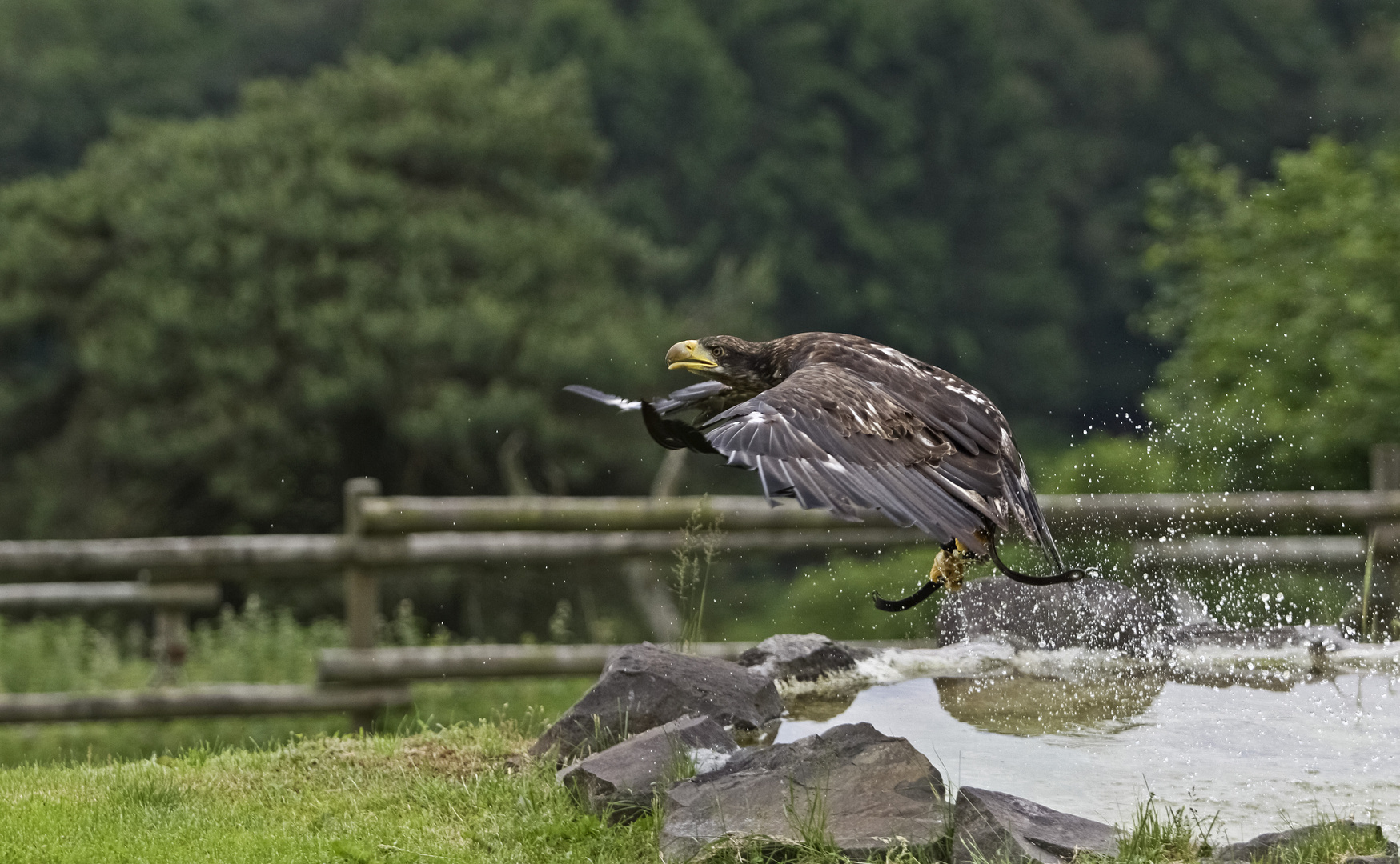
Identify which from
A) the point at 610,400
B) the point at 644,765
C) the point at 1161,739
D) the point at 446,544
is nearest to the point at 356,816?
the point at 644,765

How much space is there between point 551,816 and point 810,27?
21.2 m

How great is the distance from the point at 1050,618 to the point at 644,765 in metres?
1.98

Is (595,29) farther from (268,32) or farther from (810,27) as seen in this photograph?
(268,32)

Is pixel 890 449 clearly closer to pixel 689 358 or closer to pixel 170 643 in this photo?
pixel 689 358

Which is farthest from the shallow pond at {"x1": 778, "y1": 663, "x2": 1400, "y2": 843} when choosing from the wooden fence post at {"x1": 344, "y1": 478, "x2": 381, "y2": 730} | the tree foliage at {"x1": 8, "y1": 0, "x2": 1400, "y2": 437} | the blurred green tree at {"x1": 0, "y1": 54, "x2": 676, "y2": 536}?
the tree foliage at {"x1": 8, "y1": 0, "x2": 1400, "y2": 437}

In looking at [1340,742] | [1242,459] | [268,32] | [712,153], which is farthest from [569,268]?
[1340,742]

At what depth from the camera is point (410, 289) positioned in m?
16.0

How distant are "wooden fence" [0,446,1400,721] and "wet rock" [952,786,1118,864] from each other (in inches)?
116

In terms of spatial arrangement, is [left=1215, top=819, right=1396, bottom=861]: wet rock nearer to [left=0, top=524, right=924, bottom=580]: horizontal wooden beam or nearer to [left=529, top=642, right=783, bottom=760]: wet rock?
[left=529, top=642, right=783, bottom=760]: wet rock

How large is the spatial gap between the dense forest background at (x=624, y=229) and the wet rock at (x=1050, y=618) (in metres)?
5.67

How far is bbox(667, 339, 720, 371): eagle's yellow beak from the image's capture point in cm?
467

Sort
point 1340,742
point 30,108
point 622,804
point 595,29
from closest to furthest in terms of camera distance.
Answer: point 622,804, point 1340,742, point 30,108, point 595,29

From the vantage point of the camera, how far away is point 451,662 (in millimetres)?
6906

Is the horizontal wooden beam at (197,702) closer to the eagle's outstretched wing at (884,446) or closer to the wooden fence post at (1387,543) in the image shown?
the eagle's outstretched wing at (884,446)
